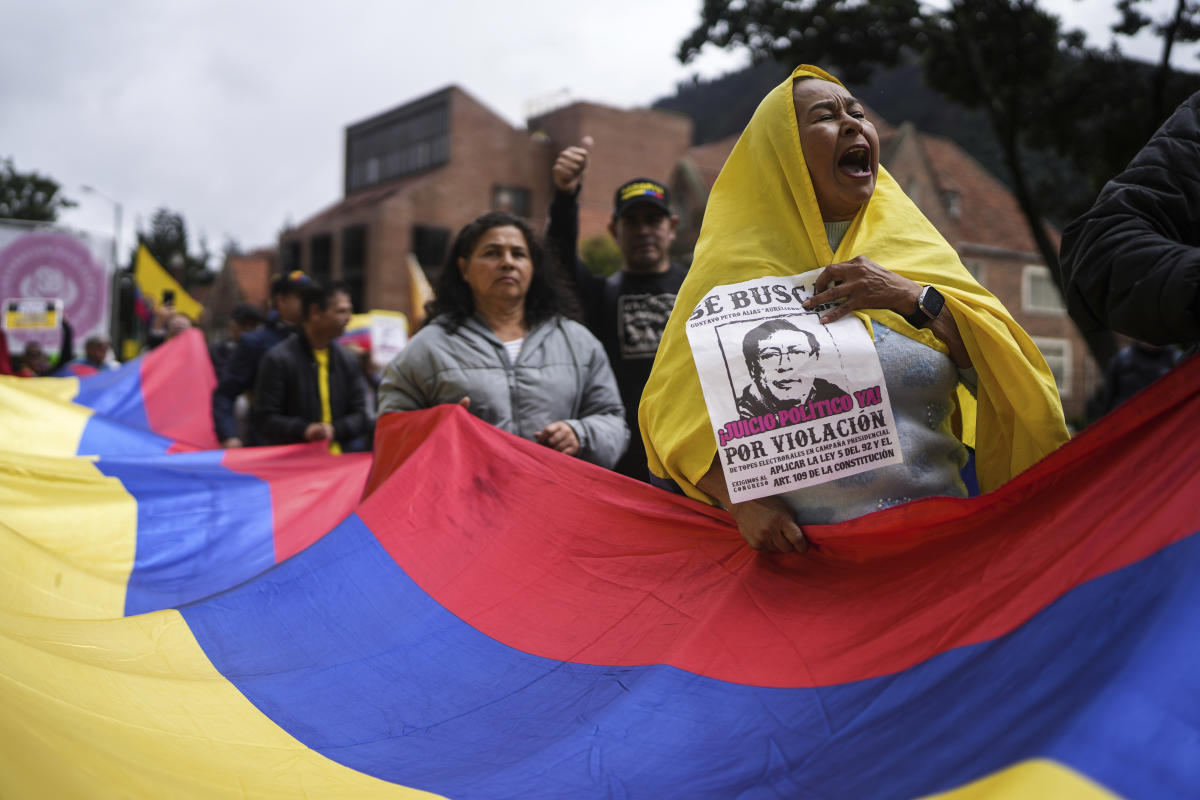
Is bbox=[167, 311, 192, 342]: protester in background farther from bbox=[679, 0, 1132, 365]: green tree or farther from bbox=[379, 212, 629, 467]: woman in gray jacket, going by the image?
bbox=[679, 0, 1132, 365]: green tree

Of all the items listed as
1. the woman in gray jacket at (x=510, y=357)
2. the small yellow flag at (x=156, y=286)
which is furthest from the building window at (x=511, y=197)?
the woman in gray jacket at (x=510, y=357)

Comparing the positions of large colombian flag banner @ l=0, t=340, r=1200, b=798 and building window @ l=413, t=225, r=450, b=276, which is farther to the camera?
building window @ l=413, t=225, r=450, b=276

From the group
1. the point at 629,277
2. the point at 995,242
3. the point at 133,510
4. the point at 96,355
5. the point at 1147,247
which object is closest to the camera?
the point at 1147,247

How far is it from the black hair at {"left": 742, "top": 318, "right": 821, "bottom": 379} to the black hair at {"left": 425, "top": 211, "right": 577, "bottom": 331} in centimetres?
188

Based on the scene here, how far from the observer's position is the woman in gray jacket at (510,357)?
358 cm

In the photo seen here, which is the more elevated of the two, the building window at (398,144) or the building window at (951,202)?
the building window at (398,144)

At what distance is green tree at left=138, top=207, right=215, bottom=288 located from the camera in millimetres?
72750

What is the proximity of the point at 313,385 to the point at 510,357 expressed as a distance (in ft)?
7.05

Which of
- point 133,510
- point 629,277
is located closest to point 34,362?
point 133,510

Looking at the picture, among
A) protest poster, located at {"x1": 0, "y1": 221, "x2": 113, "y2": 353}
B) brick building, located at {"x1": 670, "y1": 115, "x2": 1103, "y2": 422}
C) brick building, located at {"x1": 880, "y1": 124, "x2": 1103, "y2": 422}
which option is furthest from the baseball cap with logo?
brick building, located at {"x1": 880, "y1": 124, "x2": 1103, "y2": 422}

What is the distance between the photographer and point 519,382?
366 cm

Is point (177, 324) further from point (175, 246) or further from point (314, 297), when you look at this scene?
point (175, 246)

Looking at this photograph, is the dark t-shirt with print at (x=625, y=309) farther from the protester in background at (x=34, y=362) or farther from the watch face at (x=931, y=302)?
the protester in background at (x=34, y=362)

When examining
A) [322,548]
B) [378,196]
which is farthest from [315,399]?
[378,196]
